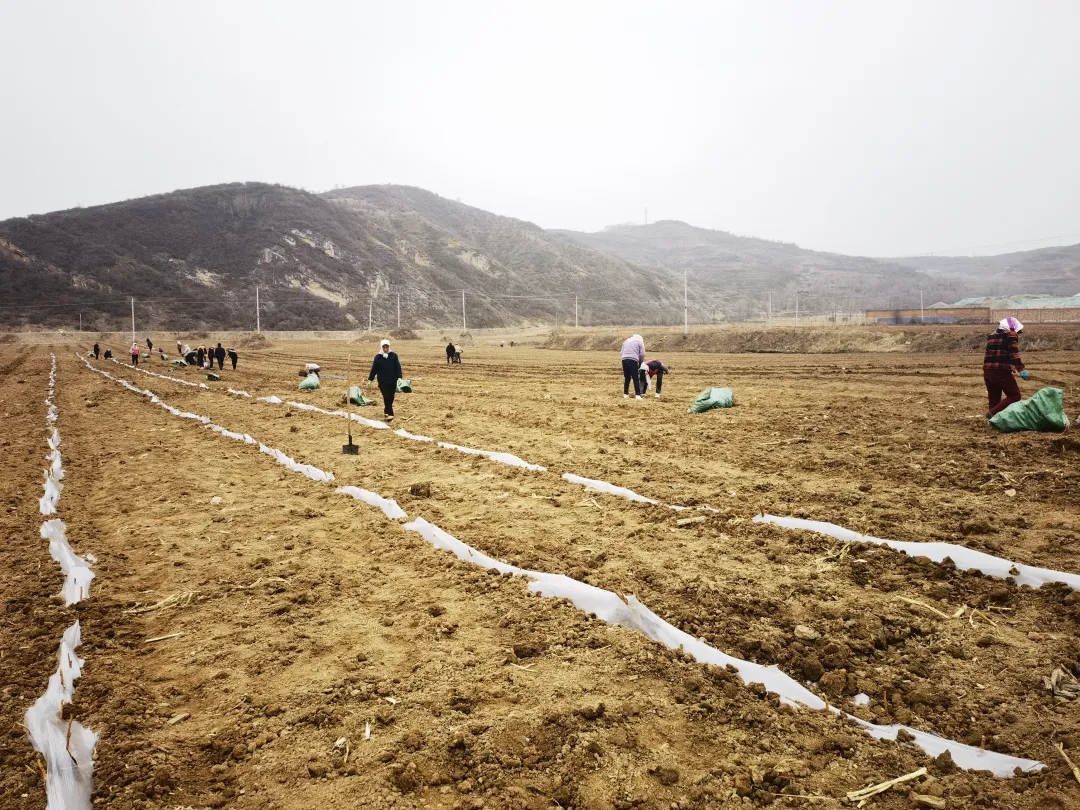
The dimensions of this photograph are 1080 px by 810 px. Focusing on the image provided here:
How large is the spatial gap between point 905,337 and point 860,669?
31745 millimetres

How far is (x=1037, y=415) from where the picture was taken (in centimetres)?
823

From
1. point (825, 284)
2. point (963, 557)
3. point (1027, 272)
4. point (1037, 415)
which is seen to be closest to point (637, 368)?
point (1037, 415)

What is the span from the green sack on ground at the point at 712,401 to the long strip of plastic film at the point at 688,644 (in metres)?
7.84

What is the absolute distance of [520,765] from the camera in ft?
8.31

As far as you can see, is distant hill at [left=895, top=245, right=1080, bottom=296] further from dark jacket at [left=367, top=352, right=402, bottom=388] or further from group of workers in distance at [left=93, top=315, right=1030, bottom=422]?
dark jacket at [left=367, top=352, right=402, bottom=388]

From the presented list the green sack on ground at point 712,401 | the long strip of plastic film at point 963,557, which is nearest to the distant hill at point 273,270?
the green sack on ground at point 712,401

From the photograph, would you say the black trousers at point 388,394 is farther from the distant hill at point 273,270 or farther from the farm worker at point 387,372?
the distant hill at point 273,270

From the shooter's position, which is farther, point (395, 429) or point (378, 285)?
point (378, 285)

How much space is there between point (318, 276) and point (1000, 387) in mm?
83905

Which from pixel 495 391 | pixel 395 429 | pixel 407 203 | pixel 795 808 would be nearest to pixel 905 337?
pixel 495 391

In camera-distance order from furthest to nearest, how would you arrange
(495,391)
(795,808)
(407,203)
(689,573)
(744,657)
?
(407,203) < (495,391) < (689,573) < (744,657) < (795,808)

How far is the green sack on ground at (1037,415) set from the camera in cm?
807

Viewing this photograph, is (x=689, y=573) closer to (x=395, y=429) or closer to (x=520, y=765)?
(x=520, y=765)

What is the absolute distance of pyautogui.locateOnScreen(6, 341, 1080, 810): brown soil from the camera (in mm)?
2502
